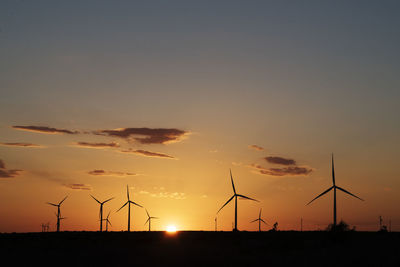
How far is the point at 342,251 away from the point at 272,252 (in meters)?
14.5

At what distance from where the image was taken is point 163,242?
140 metres

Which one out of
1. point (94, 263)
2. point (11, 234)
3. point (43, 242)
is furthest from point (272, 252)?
point (11, 234)

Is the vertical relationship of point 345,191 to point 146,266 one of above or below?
above

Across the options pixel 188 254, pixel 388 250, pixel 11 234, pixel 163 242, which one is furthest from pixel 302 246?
pixel 11 234

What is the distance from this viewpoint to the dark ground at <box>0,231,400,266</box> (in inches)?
3868

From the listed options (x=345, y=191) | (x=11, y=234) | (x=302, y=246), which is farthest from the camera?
(x=11, y=234)

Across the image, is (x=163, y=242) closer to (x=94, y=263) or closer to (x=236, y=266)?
(x=94, y=263)

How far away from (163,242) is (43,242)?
34.1m

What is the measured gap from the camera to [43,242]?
145500mm

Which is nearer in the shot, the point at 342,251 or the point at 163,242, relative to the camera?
the point at 342,251

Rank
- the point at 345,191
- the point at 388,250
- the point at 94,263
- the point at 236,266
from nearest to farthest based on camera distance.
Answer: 1. the point at 236,266
2. the point at 94,263
3. the point at 388,250
4. the point at 345,191

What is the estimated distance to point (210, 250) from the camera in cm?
11538

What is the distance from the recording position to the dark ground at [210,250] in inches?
3868

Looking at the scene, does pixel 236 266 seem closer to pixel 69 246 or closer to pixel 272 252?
pixel 272 252
